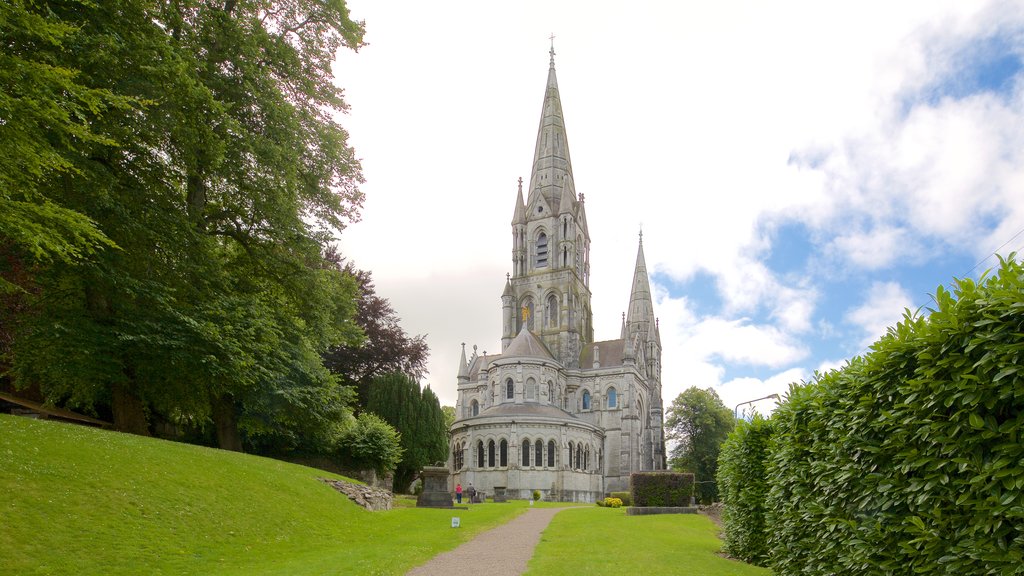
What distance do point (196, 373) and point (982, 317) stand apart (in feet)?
66.3

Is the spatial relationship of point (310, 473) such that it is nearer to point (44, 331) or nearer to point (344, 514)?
point (344, 514)

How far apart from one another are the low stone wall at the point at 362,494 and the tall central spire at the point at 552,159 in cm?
4673

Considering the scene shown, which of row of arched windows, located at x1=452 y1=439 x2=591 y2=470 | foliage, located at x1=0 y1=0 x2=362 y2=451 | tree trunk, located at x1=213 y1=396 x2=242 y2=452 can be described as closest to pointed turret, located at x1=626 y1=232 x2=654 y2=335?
row of arched windows, located at x1=452 y1=439 x2=591 y2=470

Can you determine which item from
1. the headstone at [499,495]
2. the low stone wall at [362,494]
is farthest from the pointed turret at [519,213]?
the low stone wall at [362,494]

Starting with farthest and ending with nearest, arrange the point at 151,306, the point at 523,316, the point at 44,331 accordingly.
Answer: the point at 523,316
the point at 151,306
the point at 44,331

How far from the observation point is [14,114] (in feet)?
36.5

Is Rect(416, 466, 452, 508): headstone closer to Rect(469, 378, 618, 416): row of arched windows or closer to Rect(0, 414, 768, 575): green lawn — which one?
Rect(0, 414, 768, 575): green lawn

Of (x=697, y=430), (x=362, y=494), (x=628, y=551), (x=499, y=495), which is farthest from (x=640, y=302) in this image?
(x=628, y=551)

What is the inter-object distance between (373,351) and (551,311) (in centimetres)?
2711

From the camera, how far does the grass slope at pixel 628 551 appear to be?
11.8 m

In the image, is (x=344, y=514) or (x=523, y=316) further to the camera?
(x=523, y=316)

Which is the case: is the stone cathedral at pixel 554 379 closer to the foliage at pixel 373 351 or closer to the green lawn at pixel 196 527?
the foliage at pixel 373 351

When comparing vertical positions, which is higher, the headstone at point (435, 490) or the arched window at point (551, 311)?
the arched window at point (551, 311)

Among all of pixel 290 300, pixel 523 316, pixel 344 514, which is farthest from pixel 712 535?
pixel 523 316
